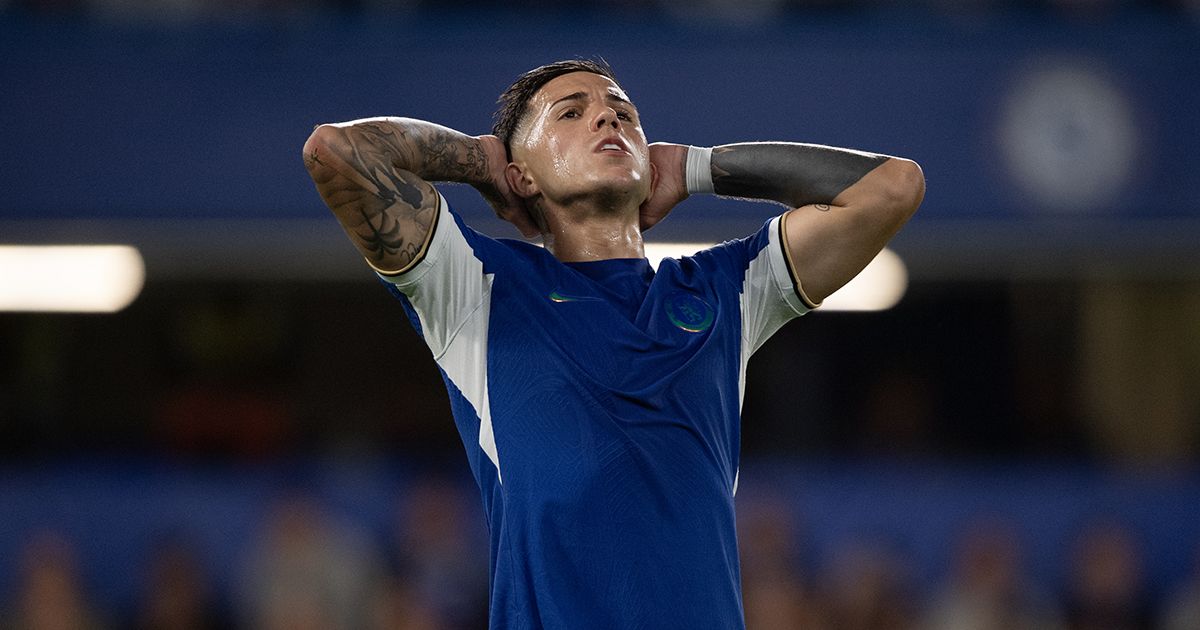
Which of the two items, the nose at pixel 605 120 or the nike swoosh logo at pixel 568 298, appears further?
the nose at pixel 605 120

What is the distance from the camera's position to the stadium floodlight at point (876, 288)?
9.32 m

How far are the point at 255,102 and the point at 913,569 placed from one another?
4.61 m

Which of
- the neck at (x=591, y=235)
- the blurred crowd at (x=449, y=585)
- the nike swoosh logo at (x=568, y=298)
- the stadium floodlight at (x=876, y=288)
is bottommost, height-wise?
the blurred crowd at (x=449, y=585)

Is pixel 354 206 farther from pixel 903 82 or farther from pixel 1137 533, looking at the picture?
pixel 1137 533

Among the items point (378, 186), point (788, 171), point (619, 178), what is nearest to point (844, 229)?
point (788, 171)

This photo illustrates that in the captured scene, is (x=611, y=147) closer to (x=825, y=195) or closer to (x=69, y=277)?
(x=825, y=195)

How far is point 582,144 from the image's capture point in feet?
11.7

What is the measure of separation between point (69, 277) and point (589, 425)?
22.9 feet

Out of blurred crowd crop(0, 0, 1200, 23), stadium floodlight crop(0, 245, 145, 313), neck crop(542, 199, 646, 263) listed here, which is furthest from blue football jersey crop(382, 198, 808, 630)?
stadium floodlight crop(0, 245, 145, 313)

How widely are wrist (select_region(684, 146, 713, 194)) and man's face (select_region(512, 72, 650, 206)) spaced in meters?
0.12

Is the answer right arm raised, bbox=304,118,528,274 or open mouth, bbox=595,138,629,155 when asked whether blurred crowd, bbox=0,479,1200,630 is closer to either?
open mouth, bbox=595,138,629,155

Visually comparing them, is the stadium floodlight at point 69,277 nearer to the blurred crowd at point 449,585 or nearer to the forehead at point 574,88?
the blurred crowd at point 449,585

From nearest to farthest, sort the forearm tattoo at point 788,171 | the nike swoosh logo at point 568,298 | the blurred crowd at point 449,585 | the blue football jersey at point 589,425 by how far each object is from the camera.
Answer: the blue football jersey at point 589,425 < the nike swoosh logo at point 568,298 < the forearm tattoo at point 788,171 < the blurred crowd at point 449,585

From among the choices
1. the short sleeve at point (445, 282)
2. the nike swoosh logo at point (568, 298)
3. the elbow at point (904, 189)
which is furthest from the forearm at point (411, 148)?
the elbow at point (904, 189)
